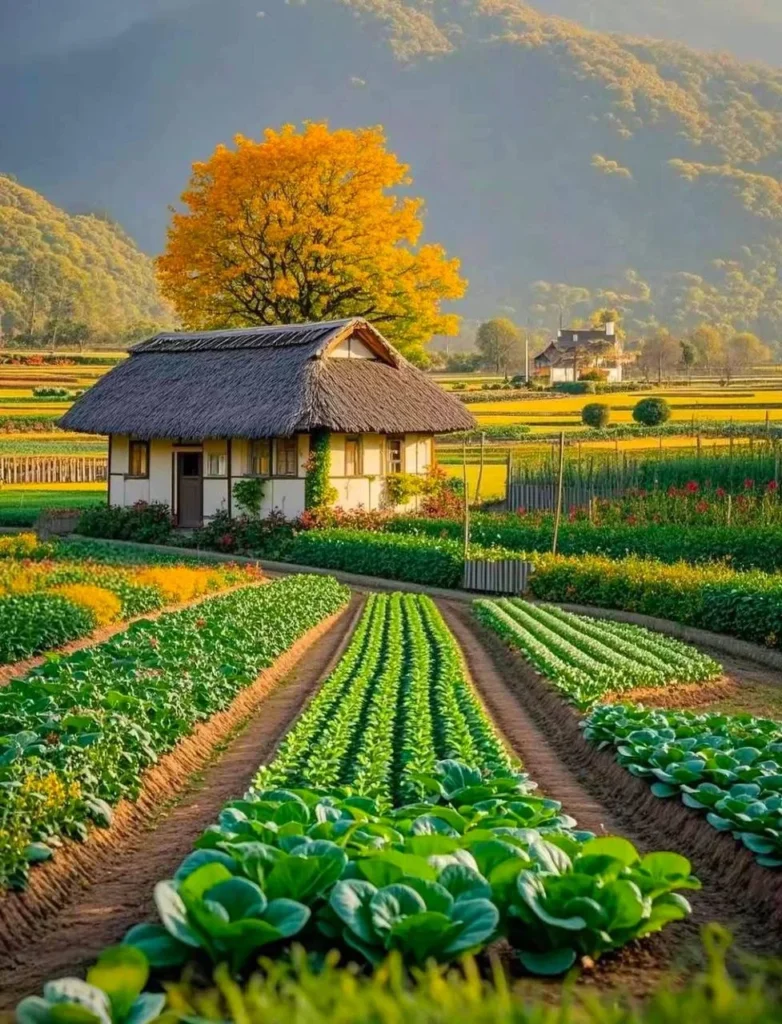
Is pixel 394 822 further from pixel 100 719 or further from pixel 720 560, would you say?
pixel 720 560

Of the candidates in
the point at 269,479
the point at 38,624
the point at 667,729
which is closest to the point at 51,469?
the point at 269,479

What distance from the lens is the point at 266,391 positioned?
35906mm

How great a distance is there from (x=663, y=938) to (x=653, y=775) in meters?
4.05

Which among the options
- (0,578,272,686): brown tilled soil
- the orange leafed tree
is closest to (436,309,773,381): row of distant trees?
the orange leafed tree

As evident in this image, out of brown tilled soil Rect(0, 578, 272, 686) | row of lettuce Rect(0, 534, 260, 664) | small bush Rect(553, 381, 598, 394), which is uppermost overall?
small bush Rect(553, 381, 598, 394)

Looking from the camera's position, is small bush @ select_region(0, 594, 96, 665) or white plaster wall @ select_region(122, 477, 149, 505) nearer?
small bush @ select_region(0, 594, 96, 665)

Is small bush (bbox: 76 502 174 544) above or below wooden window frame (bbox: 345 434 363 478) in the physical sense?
below

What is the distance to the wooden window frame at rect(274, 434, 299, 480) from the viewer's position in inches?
1410

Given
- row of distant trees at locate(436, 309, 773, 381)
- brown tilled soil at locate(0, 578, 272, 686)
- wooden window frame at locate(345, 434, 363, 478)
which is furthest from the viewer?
row of distant trees at locate(436, 309, 773, 381)

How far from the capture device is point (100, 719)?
33.7ft

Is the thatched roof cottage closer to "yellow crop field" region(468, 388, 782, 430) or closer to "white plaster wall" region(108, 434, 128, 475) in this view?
"white plaster wall" region(108, 434, 128, 475)

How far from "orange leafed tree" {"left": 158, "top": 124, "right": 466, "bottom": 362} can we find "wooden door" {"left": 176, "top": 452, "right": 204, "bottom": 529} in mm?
9414

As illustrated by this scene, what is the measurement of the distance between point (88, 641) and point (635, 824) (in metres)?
10.6

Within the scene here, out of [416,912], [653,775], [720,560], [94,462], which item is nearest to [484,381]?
[94,462]
